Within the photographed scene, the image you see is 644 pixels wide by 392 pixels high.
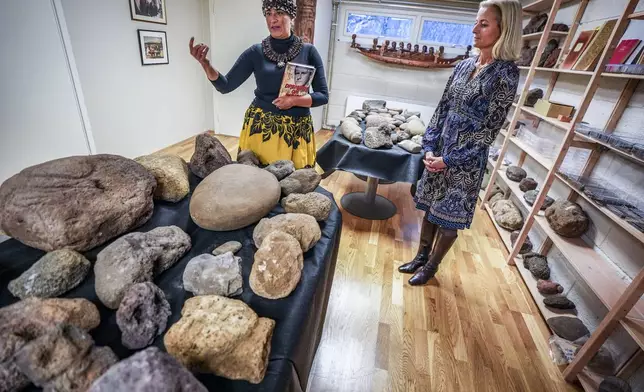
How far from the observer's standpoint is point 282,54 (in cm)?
133

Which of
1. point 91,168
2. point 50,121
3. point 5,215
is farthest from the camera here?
point 50,121

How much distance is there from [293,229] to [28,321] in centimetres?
59

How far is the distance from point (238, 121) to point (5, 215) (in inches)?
154

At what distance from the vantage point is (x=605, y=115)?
1.81m

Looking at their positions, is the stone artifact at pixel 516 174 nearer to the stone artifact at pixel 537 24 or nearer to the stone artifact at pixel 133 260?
the stone artifact at pixel 537 24

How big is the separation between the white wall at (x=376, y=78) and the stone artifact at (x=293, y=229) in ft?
14.0

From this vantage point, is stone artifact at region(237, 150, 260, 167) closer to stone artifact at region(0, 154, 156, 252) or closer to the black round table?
stone artifact at region(0, 154, 156, 252)

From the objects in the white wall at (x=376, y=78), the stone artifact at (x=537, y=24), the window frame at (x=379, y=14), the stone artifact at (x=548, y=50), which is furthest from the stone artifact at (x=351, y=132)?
the window frame at (x=379, y=14)

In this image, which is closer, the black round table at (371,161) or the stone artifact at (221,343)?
the stone artifact at (221,343)

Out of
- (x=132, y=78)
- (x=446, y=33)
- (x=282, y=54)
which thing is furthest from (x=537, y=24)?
(x=132, y=78)

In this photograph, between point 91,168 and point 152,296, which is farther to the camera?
point 91,168

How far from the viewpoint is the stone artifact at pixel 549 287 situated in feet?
5.97

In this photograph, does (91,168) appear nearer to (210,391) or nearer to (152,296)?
(152,296)

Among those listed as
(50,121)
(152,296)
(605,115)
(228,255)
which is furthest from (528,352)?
(50,121)
